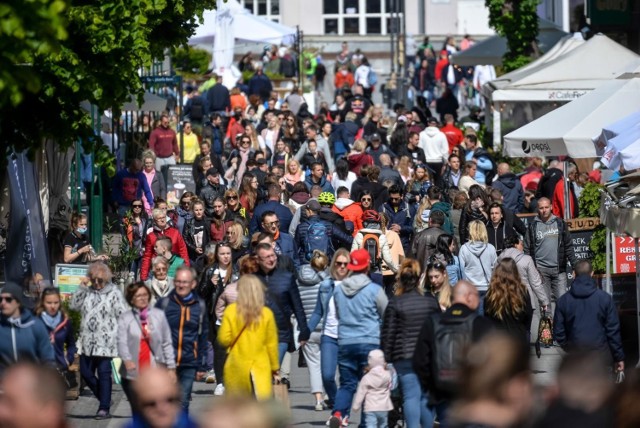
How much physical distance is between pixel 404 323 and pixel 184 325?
6.23 ft

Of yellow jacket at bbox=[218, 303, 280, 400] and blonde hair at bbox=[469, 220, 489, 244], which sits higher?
blonde hair at bbox=[469, 220, 489, 244]

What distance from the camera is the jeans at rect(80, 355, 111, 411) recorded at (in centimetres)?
1493

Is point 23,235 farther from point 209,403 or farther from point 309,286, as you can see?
point 309,286

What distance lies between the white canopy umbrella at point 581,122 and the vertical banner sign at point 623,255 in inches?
40.9

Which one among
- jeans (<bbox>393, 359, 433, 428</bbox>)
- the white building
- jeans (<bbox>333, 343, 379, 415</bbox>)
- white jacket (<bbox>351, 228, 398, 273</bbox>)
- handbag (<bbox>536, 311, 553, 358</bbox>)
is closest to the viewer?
jeans (<bbox>393, 359, 433, 428</bbox>)

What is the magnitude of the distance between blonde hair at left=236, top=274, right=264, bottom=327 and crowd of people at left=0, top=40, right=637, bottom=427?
1cm

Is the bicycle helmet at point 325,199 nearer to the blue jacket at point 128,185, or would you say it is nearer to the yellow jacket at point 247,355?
the blue jacket at point 128,185

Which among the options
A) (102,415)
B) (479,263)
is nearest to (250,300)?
(102,415)

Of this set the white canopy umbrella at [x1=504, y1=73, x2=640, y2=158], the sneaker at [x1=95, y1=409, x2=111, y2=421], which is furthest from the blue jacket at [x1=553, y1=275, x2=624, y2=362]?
the sneaker at [x1=95, y1=409, x2=111, y2=421]

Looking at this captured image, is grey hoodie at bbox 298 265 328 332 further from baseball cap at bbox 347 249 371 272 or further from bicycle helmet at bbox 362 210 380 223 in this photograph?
bicycle helmet at bbox 362 210 380 223

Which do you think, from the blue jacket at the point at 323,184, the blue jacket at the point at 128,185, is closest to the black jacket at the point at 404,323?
the blue jacket at the point at 323,184

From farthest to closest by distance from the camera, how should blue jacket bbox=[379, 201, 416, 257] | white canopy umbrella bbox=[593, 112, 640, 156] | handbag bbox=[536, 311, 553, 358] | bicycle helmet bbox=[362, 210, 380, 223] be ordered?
blue jacket bbox=[379, 201, 416, 257] < bicycle helmet bbox=[362, 210, 380, 223] < handbag bbox=[536, 311, 553, 358] < white canopy umbrella bbox=[593, 112, 640, 156]

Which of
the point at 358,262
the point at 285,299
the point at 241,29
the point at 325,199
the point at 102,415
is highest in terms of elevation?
the point at 241,29

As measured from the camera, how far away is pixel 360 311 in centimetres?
1374
